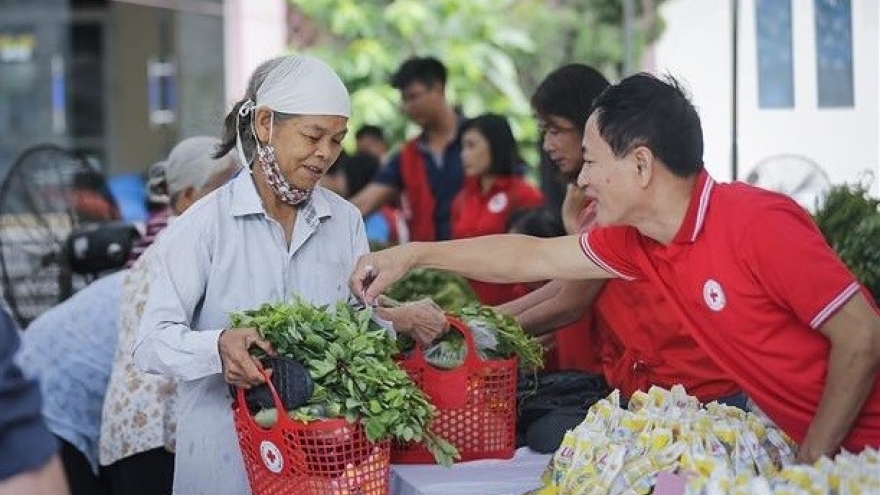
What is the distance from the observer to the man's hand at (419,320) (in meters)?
3.79

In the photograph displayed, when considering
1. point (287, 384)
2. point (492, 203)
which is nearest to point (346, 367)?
point (287, 384)

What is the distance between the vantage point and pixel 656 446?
315 cm

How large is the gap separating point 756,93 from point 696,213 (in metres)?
3.57

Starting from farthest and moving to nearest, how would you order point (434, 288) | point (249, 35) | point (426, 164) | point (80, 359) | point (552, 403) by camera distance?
point (249, 35) < point (426, 164) < point (434, 288) < point (80, 359) < point (552, 403)

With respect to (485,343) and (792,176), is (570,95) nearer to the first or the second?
(485,343)

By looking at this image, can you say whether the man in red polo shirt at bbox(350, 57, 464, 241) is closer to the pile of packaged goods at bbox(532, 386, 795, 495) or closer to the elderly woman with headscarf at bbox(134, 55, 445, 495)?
the elderly woman with headscarf at bbox(134, 55, 445, 495)

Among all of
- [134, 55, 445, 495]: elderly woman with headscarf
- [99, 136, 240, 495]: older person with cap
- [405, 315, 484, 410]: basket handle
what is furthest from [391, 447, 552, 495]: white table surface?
[99, 136, 240, 495]: older person with cap

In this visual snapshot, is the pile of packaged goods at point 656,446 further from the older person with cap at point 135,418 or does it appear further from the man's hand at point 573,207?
the older person with cap at point 135,418

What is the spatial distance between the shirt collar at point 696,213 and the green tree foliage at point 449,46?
35.2ft

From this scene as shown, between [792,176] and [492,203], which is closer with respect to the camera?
[792,176]

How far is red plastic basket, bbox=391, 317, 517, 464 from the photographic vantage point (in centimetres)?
374

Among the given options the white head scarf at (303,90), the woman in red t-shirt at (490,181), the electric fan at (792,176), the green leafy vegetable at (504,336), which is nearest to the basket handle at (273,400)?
the white head scarf at (303,90)

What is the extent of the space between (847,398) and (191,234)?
1441 millimetres

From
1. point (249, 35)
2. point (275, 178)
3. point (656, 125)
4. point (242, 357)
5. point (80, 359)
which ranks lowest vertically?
point (80, 359)
